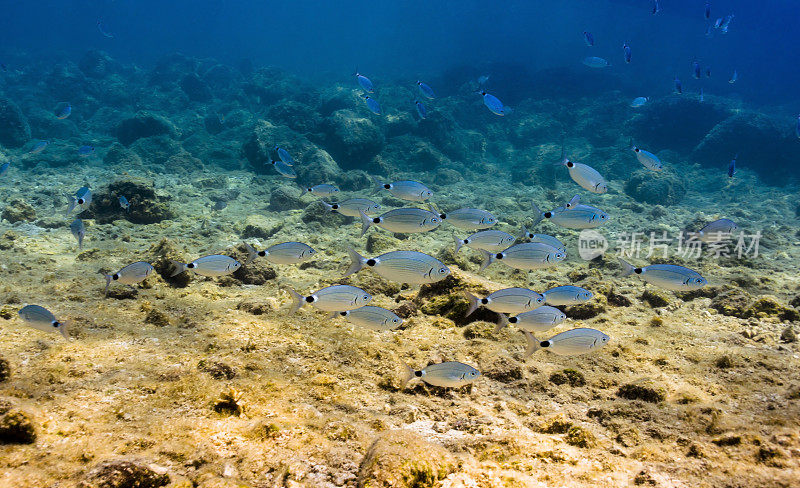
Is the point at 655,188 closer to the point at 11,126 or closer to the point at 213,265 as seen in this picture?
the point at 213,265

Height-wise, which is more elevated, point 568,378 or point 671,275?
point 671,275

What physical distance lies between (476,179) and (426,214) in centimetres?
1554

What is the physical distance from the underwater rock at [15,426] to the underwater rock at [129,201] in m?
8.56

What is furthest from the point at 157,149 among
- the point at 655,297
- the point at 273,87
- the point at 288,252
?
the point at 655,297

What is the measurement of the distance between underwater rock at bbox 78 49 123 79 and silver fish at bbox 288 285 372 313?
41.9 m

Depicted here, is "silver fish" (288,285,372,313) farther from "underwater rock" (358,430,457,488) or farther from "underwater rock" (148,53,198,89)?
"underwater rock" (148,53,198,89)

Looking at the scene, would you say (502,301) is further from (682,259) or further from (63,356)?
(682,259)

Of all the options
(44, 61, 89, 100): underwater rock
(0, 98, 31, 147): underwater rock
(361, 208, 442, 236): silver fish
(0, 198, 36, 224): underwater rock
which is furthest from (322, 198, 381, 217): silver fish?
(44, 61, 89, 100): underwater rock

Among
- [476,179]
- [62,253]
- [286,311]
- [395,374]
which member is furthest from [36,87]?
[395,374]

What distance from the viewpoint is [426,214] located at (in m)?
4.54

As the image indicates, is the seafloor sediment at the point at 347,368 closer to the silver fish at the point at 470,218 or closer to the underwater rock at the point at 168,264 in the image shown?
the underwater rock at the point at 168,264

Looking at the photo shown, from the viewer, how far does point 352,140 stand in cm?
1791

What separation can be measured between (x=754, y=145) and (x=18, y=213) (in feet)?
107

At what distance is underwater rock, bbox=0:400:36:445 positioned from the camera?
88.1 inches
